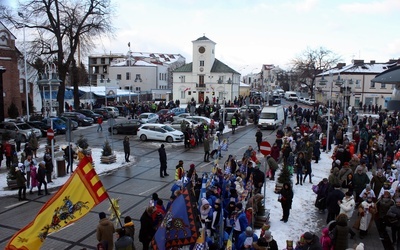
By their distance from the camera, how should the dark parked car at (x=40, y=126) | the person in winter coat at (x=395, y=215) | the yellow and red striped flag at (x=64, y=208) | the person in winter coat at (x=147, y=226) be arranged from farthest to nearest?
the dark parked car at (x=40, y=126) → the person in winter coat at (x=395, y=215) → the person in winter coat at (x=147, y=226) → the yellow and red striped flag at (x=64, y=208)

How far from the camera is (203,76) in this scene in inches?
2616

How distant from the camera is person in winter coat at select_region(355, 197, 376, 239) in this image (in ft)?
36.5

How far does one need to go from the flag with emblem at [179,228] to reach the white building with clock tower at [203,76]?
188 feet

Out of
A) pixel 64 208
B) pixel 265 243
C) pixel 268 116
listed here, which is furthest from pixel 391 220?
pixel 268 116

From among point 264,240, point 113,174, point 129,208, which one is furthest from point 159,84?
point 264,240

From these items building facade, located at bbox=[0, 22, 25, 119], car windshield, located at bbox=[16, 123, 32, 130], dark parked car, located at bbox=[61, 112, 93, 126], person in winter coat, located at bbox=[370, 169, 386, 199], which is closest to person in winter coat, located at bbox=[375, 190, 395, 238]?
person in winter coat, located at bbox=[370, 169, 386, 199]

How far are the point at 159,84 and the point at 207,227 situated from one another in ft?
231

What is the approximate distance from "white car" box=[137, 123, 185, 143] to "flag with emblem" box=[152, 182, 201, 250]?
1957 centimetres

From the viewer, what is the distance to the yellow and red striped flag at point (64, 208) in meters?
6.80

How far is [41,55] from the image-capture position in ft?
127

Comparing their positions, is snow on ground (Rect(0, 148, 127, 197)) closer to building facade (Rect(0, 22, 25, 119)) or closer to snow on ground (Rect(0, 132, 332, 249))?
snow on ground (Rect(0, 132, 332, 249))

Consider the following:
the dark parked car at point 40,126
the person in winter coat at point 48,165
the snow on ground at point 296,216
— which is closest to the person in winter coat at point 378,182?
the snow on ground at point 296,216

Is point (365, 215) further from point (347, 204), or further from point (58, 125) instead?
point (58, 125)

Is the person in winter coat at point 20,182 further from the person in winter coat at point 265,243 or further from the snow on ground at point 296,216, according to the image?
the person in winter coat at point 265,243
